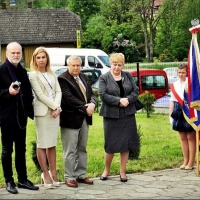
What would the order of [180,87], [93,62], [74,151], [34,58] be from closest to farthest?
1. [34,58]
2. [74,151]
3. [180,87]
4. [93,62]

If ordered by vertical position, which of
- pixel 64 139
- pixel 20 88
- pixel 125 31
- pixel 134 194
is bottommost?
pixel 134 194

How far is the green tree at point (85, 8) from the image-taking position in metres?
60.2

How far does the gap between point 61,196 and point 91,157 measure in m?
3.16

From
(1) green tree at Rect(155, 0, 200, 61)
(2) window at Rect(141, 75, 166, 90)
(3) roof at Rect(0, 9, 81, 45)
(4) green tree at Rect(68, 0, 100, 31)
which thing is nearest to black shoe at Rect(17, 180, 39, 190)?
(2) window at Rect(141, 75, 166, 90)

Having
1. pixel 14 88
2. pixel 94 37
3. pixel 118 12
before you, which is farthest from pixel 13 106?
pixel 118 12

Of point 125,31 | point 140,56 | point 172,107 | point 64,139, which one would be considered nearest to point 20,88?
point 64,139

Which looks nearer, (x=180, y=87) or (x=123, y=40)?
(x=180, y=87)

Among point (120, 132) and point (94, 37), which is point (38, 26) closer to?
point (94, 37)

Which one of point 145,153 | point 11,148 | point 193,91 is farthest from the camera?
point 145,153

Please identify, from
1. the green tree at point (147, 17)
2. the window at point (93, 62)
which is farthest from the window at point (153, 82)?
the green tree at point (147, 17)

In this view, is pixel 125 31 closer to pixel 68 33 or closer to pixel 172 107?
pixel 68 33

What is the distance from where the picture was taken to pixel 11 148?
23.8 feet

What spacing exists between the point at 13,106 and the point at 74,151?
3.68 feet

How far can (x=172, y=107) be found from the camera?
898 cm
